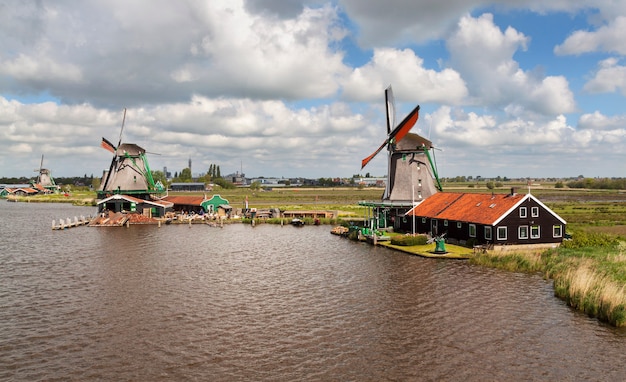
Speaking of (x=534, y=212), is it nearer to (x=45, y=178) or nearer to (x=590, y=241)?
(x=590, y=241)

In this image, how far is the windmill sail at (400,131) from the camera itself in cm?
5009

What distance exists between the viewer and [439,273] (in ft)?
104

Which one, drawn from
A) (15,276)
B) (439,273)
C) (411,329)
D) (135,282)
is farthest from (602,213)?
(15,276)

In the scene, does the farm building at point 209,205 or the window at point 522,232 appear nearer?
the window at point 522,232

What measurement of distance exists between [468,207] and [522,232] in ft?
19.6

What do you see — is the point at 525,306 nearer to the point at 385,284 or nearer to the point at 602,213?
the point at 385,284

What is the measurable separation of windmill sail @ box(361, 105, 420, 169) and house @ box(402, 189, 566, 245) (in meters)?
10.6

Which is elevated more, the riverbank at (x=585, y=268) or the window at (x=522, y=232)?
the window at (x=522, y=232)

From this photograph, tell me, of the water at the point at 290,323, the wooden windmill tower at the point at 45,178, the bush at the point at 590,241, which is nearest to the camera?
the water at the point at 290,323

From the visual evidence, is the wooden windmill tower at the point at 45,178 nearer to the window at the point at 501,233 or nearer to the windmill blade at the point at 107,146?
the windmill blade at the point at 107,146

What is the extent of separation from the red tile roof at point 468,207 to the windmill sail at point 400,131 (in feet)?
25.8

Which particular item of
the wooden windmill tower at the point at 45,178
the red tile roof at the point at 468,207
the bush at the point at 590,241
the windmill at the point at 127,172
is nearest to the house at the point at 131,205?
the windmill at the point at 127,172

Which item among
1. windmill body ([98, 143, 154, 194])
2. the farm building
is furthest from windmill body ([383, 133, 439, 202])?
windmill body ([98, 143, 154, 194])

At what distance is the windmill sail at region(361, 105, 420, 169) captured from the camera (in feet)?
164
